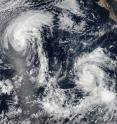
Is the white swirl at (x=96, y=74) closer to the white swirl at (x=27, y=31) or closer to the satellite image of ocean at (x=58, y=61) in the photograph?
the satellite image of ocean at (x=58, y=61)

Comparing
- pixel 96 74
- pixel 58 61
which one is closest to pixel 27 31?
pixel 58 61

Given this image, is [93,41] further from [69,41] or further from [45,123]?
[45,123]

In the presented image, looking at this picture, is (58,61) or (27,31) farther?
(27,31)

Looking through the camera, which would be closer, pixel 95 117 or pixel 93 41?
pixel 95 117

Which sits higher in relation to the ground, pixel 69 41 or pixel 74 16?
pixel 74 16

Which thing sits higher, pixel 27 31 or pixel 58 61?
pixel 27 31

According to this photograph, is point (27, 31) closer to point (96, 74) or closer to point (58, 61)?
point (58, 61)

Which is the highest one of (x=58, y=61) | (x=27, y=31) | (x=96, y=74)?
(x=27, y=31)

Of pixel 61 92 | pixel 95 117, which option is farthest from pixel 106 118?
A: pixel 61 92
